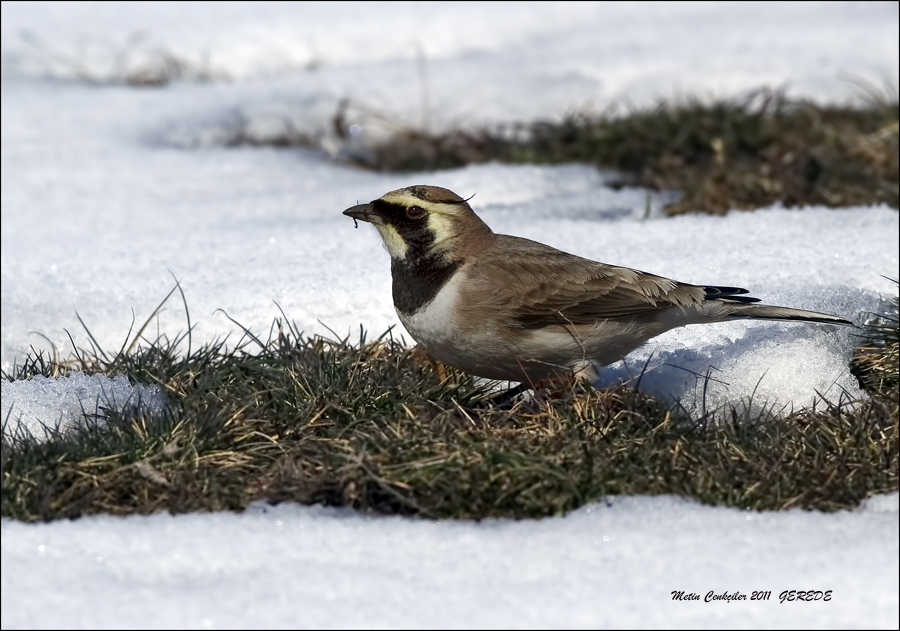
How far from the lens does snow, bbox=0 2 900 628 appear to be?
11.1 feet

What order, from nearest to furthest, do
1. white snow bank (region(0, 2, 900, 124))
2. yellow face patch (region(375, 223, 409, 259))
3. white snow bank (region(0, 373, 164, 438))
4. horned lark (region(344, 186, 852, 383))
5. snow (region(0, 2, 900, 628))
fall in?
snow (region(0, 2, 900, 628)), white snow bank (region(0, 373, 164, 438)), horned lark (region(344, 186, 852, 383)), yellow face patch (region(375, 223, 409, 259)), white snow bank (region(0, 2, 900, 124))

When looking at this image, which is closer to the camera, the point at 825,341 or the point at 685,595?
the point at 685,595

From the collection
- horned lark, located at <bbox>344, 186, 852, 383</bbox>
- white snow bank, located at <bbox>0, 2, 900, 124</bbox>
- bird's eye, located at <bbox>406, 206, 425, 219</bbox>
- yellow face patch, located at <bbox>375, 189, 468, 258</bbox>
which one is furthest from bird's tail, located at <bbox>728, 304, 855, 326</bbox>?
white snow bank, located at <bbox>0, 2, 900, 124</bbox>

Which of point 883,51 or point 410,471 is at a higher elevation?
point 883,51

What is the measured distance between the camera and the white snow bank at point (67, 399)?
4.52 m

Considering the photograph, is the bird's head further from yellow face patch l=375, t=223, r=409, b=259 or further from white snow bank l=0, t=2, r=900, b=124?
white snow bank l=0, t=2, r=900, b=124

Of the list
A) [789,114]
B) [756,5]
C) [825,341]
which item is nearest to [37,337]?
[825,341]

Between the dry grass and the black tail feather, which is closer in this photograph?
the dry grass

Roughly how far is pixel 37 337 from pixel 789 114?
6112mm

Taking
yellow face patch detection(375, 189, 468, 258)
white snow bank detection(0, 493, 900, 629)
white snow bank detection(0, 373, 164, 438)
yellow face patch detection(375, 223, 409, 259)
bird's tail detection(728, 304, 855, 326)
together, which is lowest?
white snow bank detection(0, 373, 164, 438)

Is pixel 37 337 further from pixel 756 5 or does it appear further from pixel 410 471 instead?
pixel 756 5

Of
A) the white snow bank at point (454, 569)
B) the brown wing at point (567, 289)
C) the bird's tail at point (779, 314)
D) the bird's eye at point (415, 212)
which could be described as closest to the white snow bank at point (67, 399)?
the white snow bank at point (454, 569)

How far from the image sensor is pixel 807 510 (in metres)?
3.85

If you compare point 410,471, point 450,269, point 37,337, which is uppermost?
point 450,269
